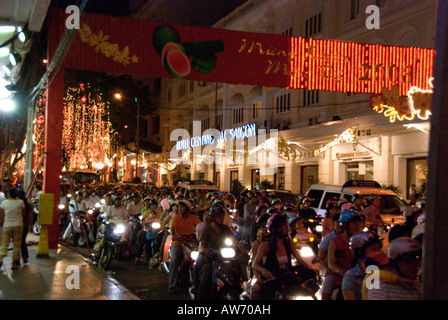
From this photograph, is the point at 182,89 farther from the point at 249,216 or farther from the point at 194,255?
the point at 194,255

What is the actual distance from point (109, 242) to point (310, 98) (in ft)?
65.8

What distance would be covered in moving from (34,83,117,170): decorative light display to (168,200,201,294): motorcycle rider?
67.1 ft

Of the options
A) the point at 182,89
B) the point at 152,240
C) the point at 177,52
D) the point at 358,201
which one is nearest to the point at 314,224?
the point at 358,201

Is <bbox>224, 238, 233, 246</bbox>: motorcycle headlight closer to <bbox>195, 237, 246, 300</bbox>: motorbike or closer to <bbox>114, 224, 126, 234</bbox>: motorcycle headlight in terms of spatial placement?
<bbox>195, 237, 246, 300</bbox>: motorbike

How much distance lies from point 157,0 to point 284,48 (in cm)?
4075

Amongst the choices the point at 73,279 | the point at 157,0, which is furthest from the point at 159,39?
the point at 157,0

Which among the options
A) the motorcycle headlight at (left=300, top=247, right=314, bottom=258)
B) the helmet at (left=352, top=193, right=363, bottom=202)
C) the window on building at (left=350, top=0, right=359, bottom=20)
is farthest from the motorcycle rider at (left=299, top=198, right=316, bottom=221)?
the window on building at (left=350, top=0, right=359, bottom=20)

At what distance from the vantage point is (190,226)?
370 inches

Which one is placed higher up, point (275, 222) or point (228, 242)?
point (275, 222)

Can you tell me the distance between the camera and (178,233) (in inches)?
365

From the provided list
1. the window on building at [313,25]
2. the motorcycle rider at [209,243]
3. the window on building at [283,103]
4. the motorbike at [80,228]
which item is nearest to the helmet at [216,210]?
the motorcycle rider at [209,243]

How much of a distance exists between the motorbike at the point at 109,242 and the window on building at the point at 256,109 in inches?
936

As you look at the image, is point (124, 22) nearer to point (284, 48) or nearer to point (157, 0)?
point (284, 48)

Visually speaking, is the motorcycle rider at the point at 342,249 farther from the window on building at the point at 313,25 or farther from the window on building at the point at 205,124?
the window on building at the point at 205,124
